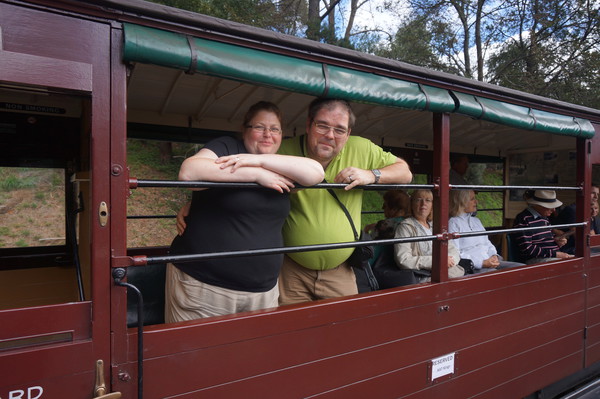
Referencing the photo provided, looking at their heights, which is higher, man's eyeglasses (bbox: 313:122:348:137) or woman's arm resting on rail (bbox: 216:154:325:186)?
man's eyeglasses (bbox: 313:122:348:137)

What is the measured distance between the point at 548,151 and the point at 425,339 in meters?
4.85

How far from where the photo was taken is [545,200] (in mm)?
4281

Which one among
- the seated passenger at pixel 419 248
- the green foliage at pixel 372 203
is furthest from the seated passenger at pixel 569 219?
the green foliage at pixel 372 203

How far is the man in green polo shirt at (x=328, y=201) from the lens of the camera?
2205 mm

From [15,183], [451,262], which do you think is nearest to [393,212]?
[451,262]

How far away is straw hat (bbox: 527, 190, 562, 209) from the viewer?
424 cm

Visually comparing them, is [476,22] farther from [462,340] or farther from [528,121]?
[462,340]

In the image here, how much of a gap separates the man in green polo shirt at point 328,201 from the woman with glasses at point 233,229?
0.83 feet

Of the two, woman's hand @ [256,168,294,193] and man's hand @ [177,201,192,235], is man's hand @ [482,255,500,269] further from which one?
man's hand @ [177,201,192,235]

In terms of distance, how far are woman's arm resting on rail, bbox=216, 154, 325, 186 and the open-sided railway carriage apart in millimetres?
320

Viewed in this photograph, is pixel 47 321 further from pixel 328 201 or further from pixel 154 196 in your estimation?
pixel 154 196

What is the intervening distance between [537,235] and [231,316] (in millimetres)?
3549

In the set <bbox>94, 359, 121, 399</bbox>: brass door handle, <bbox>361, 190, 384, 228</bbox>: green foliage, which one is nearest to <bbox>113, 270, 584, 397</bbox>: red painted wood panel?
<bbox>94, 359, 121, 399</bbox>: brass door handle

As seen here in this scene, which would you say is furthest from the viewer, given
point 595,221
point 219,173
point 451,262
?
point 595,221
